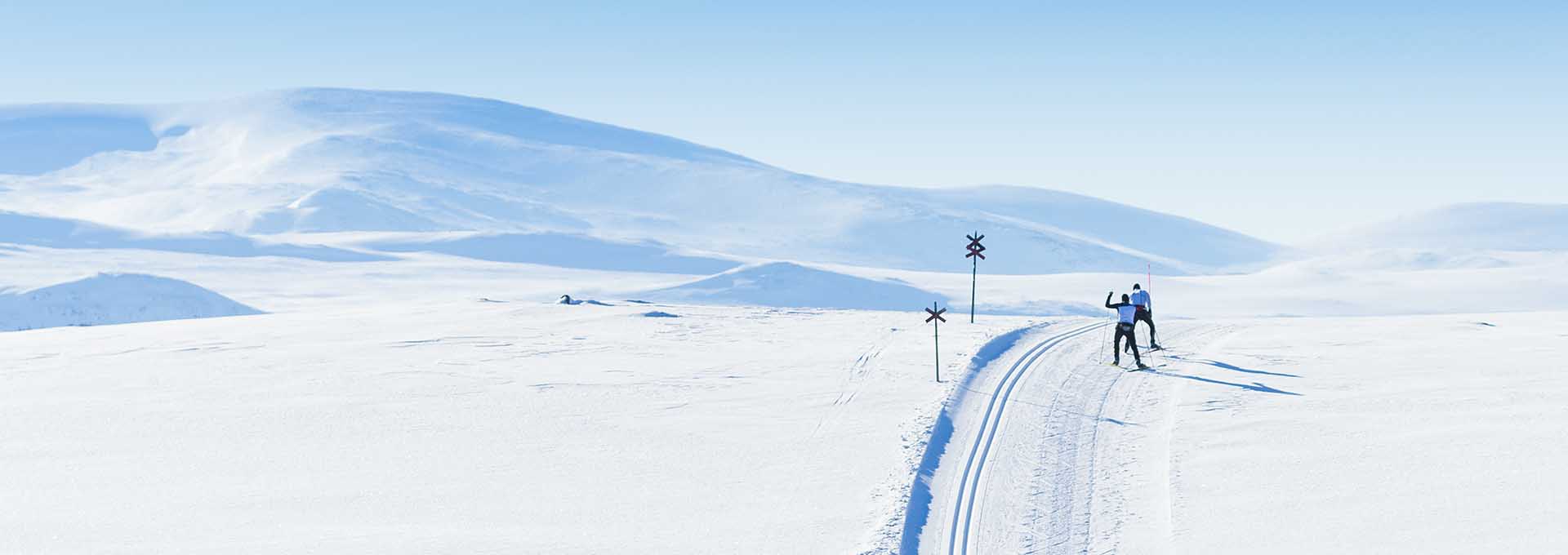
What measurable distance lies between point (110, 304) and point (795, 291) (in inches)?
2102

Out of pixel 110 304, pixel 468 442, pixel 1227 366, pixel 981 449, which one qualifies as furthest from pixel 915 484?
pixel 110 304

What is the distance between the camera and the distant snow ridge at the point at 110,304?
64.8m

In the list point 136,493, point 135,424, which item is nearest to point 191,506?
point 136,493

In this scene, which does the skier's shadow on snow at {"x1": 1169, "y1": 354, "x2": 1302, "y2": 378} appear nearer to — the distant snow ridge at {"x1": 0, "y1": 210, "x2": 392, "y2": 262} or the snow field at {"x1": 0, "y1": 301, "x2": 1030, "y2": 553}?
the snow field at {"x1": 0, "y1": 301, "x2": 1030, "y2": 553}

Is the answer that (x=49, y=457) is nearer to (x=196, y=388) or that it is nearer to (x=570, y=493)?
(x=196, y=388)

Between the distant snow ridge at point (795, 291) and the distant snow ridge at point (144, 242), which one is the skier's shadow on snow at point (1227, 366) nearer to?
the distant snow ridge at point (795, 291)

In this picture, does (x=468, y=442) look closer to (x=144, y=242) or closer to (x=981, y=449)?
(x=981, y=449)

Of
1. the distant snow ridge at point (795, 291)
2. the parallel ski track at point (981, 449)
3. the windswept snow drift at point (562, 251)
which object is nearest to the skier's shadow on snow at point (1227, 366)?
the parallel ski track at point (981, 449)

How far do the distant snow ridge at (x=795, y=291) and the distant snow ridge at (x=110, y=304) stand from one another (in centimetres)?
3399

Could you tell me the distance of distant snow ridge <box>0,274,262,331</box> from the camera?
2549 inches

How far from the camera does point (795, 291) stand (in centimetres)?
10569

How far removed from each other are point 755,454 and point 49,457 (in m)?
8.80

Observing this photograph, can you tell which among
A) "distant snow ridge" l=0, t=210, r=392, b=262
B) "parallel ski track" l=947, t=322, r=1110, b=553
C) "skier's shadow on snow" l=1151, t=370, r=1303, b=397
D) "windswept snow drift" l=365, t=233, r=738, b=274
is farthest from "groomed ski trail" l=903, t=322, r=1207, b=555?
"windswept snow drift" l=365, t=233, r=738, b=274

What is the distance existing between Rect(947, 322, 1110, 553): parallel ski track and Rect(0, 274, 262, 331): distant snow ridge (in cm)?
5725
